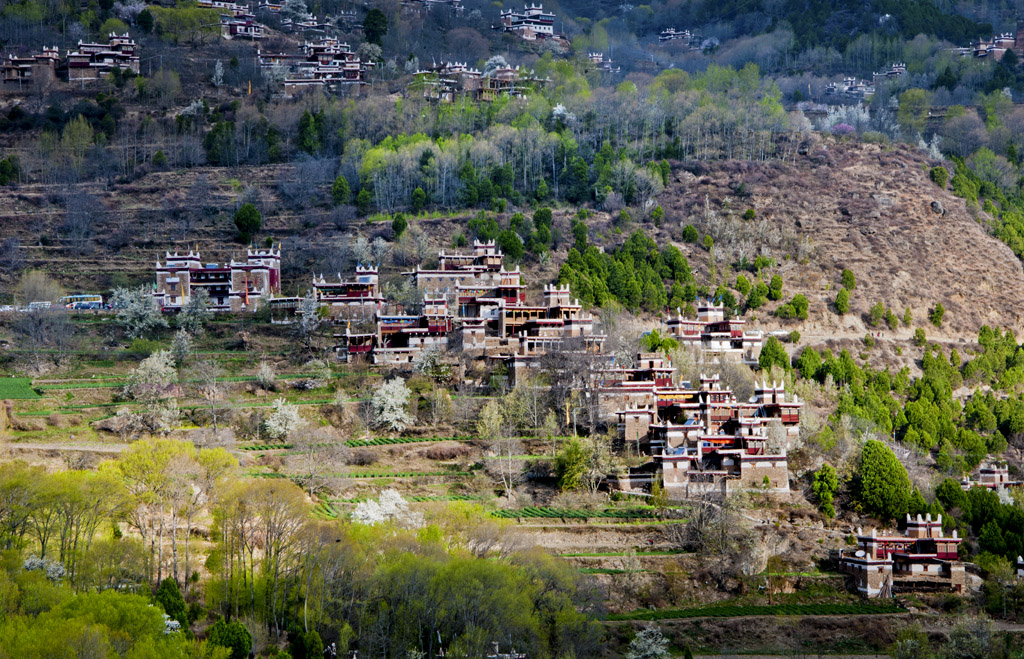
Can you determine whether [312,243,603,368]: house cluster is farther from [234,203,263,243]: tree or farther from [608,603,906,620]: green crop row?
[608,603,906,620]: green crop row

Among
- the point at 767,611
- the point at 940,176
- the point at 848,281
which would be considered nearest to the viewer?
the point at 767,611

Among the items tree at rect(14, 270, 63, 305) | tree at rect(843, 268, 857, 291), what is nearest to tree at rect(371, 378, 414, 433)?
tree at rect(14, 270, 63, 305)

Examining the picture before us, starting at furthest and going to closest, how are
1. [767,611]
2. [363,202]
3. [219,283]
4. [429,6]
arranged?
[429,6], [363,202], [219,283], [767,611]

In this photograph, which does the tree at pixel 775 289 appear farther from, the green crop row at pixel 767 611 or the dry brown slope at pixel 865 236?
the green crop row at pixel 767 611

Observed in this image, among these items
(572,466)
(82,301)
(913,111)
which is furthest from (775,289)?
(913,111)

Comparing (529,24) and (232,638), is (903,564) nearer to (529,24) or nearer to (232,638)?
(232,638)

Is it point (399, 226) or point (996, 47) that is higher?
point (996, 47)

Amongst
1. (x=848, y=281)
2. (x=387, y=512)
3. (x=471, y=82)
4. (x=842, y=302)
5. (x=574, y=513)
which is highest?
(x=471, y=82)
